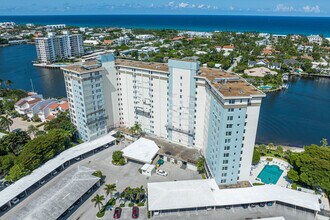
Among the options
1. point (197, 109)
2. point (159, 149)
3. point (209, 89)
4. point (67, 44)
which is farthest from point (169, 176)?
point (67, 44)

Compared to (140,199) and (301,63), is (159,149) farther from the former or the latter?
(301,63)

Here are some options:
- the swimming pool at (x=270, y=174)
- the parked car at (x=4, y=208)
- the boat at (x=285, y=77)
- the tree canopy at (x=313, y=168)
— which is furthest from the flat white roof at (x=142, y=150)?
the boat at (x=285, y=77)

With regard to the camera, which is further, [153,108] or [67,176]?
[153,108]

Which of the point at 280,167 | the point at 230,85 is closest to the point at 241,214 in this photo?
the point at 280,167

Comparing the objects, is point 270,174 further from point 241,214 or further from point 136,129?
point 136,129

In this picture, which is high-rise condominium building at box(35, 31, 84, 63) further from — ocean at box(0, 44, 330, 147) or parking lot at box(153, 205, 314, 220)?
parking lot at box(153, 205, 314, 220)

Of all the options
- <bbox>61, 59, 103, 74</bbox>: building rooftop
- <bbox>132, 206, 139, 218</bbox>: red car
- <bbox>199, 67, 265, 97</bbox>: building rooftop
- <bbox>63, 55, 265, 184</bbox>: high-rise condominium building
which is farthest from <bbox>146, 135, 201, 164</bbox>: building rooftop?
<bbox>61, 59, 103, 74</bbox>: building rooftop

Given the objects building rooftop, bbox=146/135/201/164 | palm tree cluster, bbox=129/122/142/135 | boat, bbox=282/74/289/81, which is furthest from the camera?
boat, bbox=282/74/289/81
